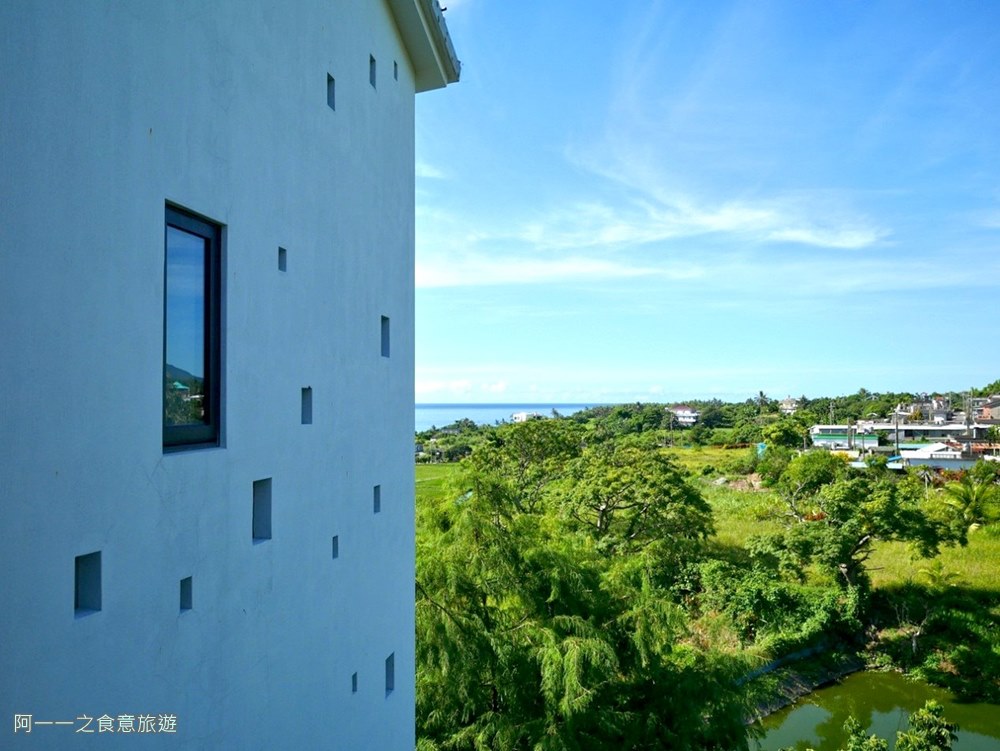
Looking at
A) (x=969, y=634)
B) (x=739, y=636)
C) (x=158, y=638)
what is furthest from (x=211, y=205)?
(x=969, y=634)

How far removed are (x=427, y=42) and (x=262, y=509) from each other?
3.65 metres

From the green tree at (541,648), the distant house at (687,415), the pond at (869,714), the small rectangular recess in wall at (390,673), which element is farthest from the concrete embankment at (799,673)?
the distant house at (687,415)

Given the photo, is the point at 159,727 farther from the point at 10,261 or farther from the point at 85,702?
the point at 10,261

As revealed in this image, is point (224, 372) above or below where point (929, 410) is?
above

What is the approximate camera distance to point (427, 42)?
16.1 feet

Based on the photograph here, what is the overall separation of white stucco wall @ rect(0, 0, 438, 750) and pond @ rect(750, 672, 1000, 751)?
32.1 feet

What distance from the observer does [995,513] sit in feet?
62.4

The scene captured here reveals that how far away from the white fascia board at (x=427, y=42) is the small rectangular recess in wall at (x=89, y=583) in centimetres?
401

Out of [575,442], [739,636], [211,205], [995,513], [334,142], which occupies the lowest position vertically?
[739,636]

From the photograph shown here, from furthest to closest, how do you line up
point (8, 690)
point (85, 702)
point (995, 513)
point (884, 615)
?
point (995, 513), point (884, 615), point (85, 702), point (8, 690)

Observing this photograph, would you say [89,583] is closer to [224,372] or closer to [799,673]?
[224,372]

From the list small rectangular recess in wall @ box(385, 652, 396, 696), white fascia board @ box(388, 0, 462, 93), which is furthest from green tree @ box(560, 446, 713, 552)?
white fascia board @ box(388, 0, 462, 93)

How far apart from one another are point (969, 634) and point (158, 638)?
1557 cm

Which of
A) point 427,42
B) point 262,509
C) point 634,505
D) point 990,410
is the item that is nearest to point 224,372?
point 262,509
